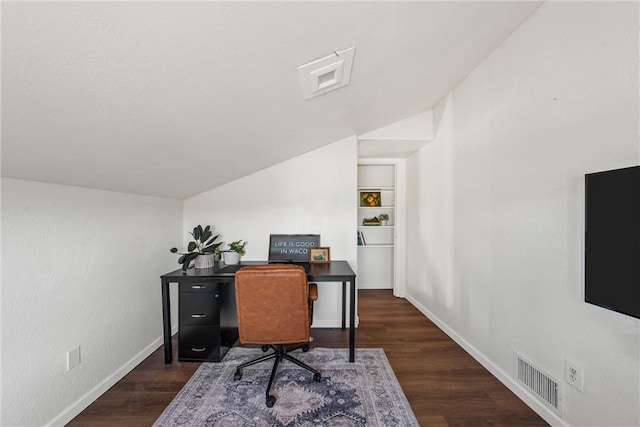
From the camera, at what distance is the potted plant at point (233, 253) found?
107 inches

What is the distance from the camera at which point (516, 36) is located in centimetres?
180

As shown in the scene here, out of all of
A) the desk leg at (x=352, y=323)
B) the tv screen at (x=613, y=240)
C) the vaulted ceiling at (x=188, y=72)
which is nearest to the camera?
the vaulted ceiling at (x=188, y=72)

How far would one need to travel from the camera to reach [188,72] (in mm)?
1074

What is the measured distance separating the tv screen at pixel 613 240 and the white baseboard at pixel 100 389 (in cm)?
294

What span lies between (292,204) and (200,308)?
4.47 ft

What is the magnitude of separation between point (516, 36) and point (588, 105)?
792 mm

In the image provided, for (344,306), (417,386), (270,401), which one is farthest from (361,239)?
(270,401)

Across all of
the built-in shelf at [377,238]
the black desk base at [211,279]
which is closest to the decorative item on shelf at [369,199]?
the built-in shelf at [377,238]

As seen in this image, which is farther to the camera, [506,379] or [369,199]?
[369,199]

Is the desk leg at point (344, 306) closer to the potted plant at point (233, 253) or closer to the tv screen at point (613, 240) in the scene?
the potted plant at point (233, 253)

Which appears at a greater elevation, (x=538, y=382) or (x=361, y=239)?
(x=361, y=239)

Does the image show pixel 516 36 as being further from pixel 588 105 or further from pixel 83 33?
pixel 83 33

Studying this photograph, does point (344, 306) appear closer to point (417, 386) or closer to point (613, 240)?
point (417, 386)

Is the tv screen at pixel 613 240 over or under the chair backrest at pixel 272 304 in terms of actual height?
over
